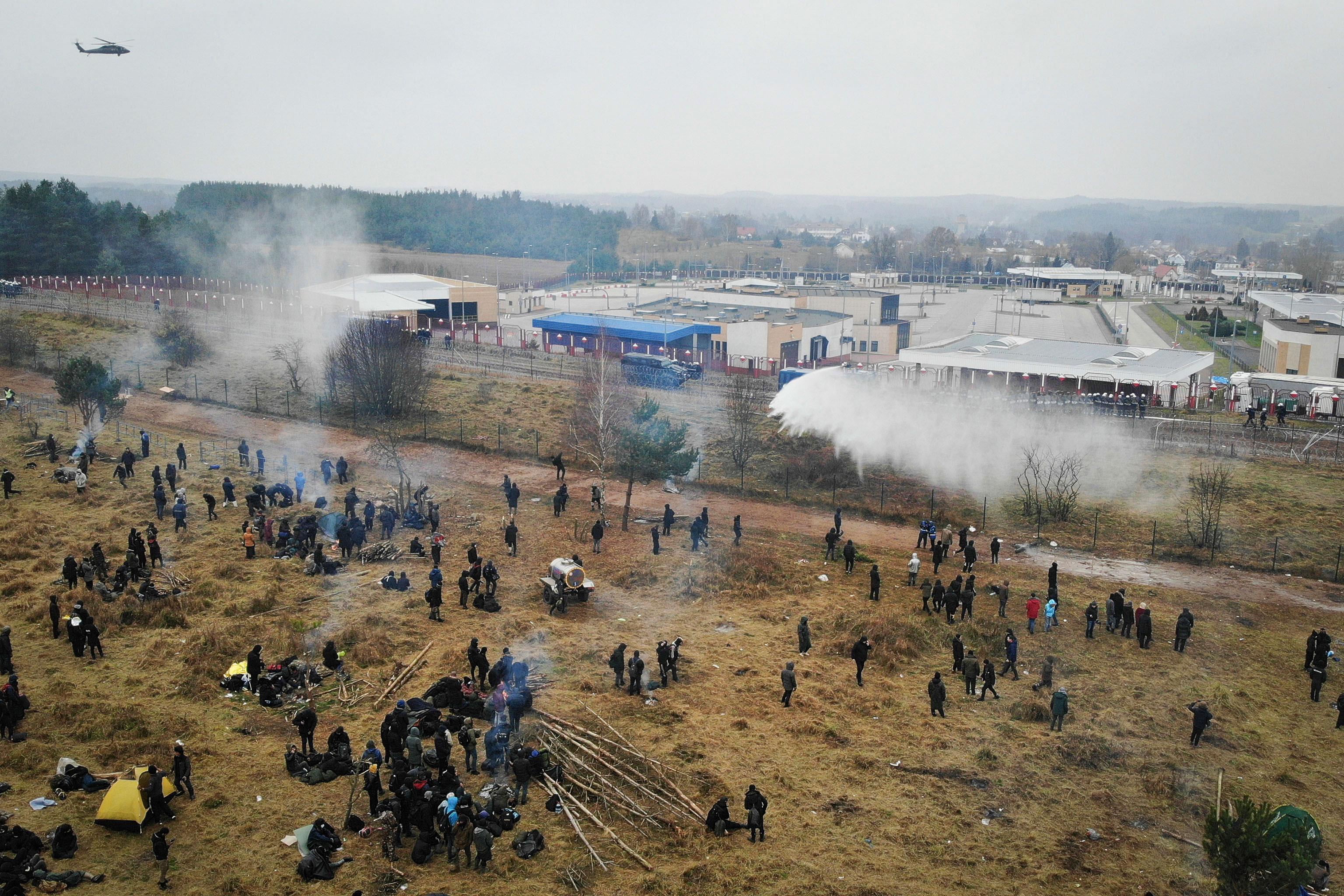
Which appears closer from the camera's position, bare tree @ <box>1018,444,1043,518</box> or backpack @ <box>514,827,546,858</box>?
backpack @ <box>514,827,546,858</box>

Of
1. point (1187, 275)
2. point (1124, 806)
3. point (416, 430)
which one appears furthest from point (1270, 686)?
point (1187, 275)

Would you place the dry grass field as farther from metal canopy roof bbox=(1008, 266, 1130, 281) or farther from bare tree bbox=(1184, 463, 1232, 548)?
metal canopy roof bbox=(1008, 266, 1130, 281)

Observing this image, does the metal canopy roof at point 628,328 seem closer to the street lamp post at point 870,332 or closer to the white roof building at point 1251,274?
the street lamp post at point 870,332

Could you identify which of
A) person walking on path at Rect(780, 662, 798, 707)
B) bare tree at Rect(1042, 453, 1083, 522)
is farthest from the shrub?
person walking on path at Rect(780, 662, 798, 707)

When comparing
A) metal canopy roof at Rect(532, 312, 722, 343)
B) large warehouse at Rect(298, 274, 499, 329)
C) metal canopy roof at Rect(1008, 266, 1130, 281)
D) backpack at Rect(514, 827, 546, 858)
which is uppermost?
metal canopy roof at Rect(1008, 266, 1130, 281)

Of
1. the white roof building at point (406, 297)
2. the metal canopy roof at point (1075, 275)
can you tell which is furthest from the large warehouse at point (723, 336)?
the metal canopy roof at point (1075, 275)

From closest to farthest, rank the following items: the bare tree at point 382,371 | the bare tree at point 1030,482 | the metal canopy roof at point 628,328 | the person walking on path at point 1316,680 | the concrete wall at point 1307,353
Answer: the person walking on path at point 1316,680, the bare tree at point 1030,482, the bare tree at point 382,371, the concrete wall at point 1307,353, the metal canopy roof at point 628,328

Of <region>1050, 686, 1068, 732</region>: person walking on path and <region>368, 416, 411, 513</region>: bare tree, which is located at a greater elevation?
<region>368, 416, 411, 513</region>: bare tree

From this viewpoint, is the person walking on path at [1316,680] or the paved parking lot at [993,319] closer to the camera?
the person walking on path at [1316,680]
